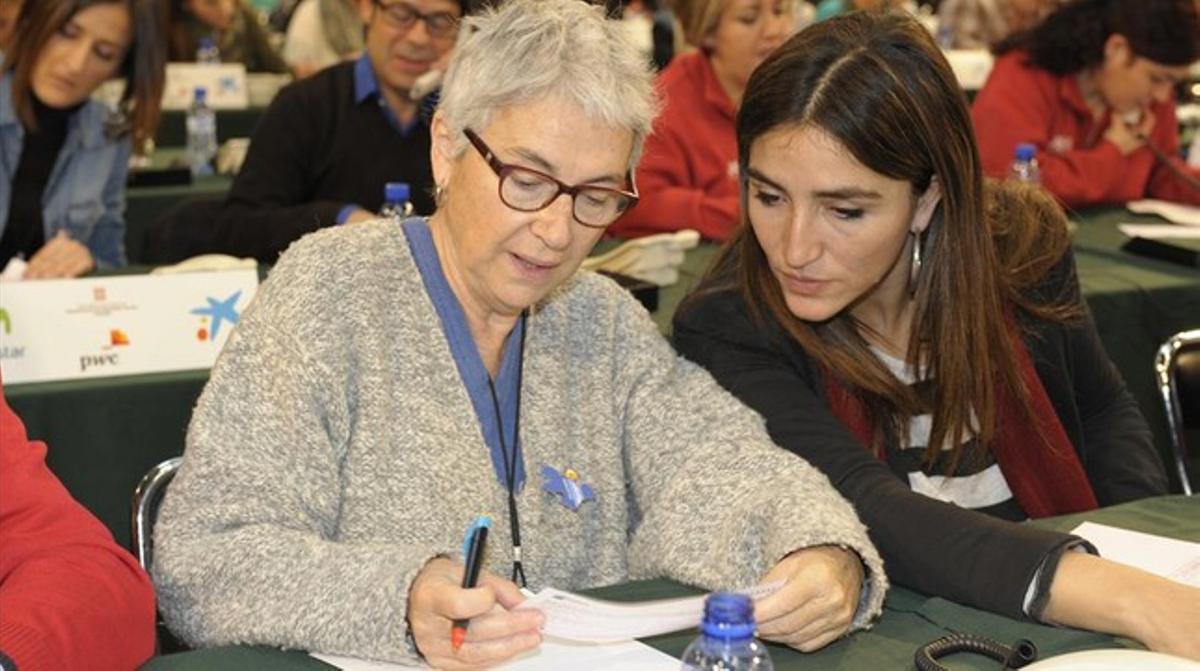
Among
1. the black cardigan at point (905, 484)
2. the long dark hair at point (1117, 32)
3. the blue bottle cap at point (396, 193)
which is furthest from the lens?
the long dark hair at point (1117, 32)

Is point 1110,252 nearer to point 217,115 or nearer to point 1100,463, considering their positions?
point 1100,463

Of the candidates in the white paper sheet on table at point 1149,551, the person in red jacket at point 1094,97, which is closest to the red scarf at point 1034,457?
the white paper sheet on table at point 1149,551

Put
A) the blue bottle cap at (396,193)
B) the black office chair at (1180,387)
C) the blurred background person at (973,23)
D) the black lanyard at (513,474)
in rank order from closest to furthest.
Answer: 1. the black lanyard at (513,474)
2. the black office chair at (1180,387)
3. the blue bottle cap at (396,193)
4. the blurred background person at (973,23)

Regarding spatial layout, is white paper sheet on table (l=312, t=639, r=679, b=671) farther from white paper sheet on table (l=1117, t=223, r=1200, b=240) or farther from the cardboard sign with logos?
white paper sheet on table (l=1117, t=223, r=1200, b=240)

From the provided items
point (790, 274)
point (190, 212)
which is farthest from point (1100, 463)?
point (190, 212)

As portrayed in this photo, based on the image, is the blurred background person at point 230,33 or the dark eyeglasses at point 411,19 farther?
the blurred background person at point 230,33

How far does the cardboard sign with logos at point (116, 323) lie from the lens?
2799 millimetres

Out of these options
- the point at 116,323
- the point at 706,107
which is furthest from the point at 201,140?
the point at 116,323

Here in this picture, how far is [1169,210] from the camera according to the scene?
14.5ft

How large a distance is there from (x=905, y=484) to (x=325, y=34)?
627cm

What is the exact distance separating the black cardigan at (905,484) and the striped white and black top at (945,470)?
14 centimetres

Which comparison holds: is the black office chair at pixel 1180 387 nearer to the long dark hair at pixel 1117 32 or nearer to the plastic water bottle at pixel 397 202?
the plastic water bottle at pixel 397 202

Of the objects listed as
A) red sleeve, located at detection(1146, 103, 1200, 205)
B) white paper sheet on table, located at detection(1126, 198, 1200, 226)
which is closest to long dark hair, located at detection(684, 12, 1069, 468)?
white paper sheet on table, located at detection(1126, 198, 1200, 226)

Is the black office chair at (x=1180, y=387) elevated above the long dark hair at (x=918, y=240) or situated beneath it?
situated beneath
